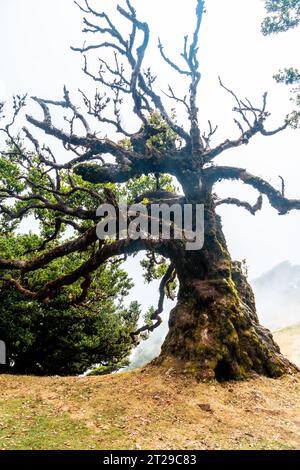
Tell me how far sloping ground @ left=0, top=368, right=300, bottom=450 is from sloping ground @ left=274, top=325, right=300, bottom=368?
138 feet

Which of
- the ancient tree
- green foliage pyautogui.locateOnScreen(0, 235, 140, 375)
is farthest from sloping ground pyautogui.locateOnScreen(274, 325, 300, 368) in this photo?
the ancient tree

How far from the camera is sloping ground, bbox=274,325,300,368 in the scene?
4988 cm

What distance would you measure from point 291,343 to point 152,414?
2287 inches

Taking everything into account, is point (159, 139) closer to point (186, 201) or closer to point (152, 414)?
point (186, 201)

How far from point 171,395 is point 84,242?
22.2 ft

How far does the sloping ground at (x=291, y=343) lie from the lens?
164 ft

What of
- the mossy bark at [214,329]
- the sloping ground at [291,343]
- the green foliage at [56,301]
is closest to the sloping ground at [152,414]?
the mossy bark at [214,329]

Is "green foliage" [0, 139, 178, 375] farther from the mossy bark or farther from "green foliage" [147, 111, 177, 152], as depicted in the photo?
the mossy bark

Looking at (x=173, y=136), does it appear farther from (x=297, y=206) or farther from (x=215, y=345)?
(x=215, y=345)

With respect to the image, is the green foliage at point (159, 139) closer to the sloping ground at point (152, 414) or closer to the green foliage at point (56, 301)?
the green foliage at point (56, 301)

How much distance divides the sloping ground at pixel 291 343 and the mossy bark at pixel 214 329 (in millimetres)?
39729

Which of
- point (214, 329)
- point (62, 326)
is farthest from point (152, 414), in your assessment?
point (62, 326)

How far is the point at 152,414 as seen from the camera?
7.91 metres
